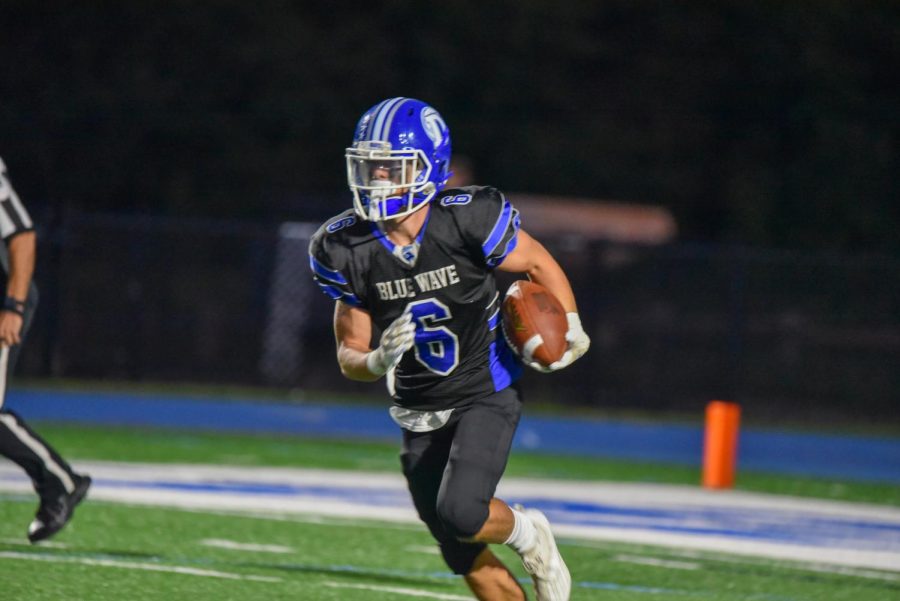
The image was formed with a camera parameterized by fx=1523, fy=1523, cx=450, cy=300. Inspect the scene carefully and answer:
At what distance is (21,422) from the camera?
18.1 ft

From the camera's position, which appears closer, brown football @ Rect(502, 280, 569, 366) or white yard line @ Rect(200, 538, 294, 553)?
brown football @ Rect(502, 280, 569, 366)

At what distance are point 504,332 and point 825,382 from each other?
38.6ft

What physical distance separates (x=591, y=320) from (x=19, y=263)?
9723 mm

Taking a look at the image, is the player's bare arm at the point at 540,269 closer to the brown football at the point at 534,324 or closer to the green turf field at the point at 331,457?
the brown football at the point at 534,324

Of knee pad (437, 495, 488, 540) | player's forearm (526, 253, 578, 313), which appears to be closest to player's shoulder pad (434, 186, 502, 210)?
player's forearm (526, 253, 578, 313)

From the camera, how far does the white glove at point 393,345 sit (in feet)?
13.6

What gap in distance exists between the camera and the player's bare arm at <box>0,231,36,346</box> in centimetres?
543

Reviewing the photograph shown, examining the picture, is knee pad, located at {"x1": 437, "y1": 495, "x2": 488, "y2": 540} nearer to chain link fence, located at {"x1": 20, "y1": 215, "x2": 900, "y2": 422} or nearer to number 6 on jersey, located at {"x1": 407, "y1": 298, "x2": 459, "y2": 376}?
number 6 on jersey, located at {"x1": 407, "y1": 298, "x2": 459, "y2": 376}

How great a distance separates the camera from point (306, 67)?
2233cm

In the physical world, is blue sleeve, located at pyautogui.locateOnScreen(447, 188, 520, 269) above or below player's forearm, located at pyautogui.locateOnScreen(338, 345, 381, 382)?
above

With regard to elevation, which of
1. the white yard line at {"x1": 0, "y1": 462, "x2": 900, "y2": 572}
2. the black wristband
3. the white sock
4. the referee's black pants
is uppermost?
the black wristband

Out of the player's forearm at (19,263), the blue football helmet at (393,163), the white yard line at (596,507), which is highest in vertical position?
the blue football helmet at (393,163)

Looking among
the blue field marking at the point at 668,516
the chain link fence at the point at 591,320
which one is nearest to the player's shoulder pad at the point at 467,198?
the blue field marking at the point at 668,516

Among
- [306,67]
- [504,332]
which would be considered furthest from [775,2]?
[504,332]
